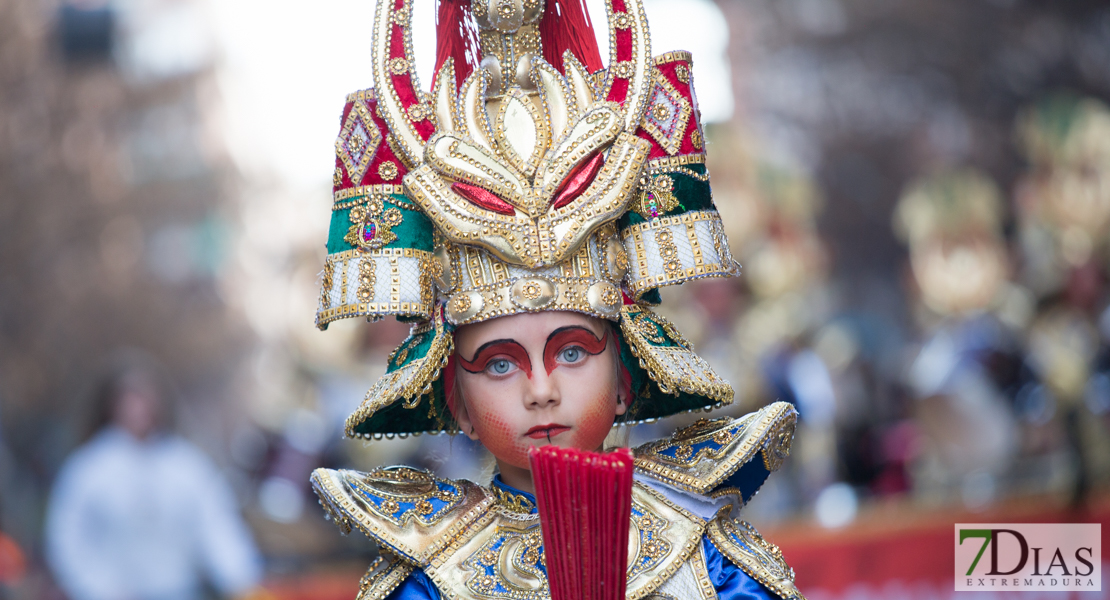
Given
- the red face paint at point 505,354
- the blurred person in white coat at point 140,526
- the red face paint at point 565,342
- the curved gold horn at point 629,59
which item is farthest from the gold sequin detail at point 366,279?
the blurred person in white coat at point 140,526

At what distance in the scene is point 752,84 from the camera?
15.5 m

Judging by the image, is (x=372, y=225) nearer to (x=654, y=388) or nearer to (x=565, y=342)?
(x=565, y=342)

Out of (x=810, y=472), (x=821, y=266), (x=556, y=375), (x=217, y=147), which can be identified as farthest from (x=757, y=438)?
(x=217, y=147)

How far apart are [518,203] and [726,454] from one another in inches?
26.5

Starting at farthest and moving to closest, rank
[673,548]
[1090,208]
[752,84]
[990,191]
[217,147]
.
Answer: [217,147], [752,84], [990,191], [1090,208], [673,548]

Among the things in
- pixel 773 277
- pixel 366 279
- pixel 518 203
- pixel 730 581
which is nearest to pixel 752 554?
pixel 730 581

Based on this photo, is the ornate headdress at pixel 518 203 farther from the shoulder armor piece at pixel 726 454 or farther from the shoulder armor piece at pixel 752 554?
the shoulder armor piece at pixel 752 554

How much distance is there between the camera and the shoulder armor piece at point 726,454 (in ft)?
8.02

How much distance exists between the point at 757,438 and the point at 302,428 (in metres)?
7.11

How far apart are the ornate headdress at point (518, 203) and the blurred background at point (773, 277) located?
99 centimetres

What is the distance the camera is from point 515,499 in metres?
2.52

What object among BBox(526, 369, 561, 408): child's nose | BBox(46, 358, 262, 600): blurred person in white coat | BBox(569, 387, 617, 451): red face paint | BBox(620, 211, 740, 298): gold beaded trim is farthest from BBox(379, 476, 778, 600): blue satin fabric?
BBox(46, 358, 262, 600): blurred person in white coat

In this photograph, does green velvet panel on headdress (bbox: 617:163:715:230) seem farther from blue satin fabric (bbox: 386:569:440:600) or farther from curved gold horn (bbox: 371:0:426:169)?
blue satin fabric (bbox: 386:569:440:600)

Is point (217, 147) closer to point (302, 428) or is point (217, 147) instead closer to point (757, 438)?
point (302, 428)
